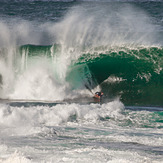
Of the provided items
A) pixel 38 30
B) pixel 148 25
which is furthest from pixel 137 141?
pixel 148 25

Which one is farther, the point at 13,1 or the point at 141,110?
the point at 13,1

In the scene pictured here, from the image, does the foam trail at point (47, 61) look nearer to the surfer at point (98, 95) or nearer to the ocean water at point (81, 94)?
the ocean water at point (81, 94)

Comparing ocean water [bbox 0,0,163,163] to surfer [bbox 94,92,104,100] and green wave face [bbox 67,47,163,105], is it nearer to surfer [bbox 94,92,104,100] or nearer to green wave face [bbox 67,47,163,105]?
green wave face [bbox 67,47,163,105]

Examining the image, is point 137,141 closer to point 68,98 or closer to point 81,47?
point 68,98

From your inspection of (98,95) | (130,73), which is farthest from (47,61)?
(130,73)

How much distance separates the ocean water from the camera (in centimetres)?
792

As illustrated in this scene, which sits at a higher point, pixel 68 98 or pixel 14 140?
pixel 14 140

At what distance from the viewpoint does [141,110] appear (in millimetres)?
13156

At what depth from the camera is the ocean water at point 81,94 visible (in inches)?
312

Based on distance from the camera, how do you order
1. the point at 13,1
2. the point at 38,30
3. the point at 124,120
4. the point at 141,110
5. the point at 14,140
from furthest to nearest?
the point at 13,1 < the point at 38,30 < the point at 141,110 < the point at 124,120 < the point at 14,140

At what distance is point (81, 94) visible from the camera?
16359 millimetres

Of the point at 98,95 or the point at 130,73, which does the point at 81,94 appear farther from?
the point at 130,73

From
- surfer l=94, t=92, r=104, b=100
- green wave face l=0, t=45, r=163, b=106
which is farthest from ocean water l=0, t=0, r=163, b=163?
surfer l=94, t=92, r=104, b=100

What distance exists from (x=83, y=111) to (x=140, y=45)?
317 inches
